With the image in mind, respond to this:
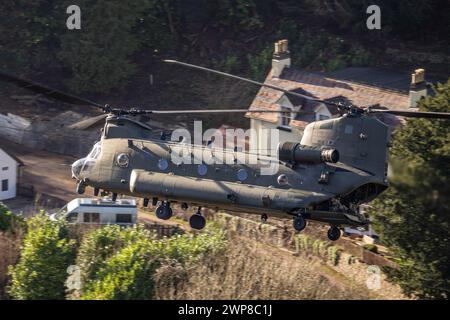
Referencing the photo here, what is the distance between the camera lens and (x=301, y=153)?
1107 inches

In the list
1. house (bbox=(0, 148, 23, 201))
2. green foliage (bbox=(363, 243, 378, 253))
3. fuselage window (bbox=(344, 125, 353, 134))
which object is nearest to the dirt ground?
house (bbox=(0, 148, 23, 201))

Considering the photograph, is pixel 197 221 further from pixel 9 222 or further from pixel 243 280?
pixel 9 222

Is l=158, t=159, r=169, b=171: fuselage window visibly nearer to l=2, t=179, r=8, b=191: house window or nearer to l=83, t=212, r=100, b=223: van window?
l=83, t=212, r=100, b=223: van window

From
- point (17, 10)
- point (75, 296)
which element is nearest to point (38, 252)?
point (75, 296)

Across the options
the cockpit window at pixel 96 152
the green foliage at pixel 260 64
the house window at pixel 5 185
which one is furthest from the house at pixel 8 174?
the cockpit window at pixel 96 152

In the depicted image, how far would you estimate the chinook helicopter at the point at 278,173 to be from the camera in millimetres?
27750

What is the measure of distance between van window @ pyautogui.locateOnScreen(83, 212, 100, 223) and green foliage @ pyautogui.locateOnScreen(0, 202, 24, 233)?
161 inches

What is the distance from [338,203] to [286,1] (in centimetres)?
5523

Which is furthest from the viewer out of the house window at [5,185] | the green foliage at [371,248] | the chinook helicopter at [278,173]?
the house window at [5,185]

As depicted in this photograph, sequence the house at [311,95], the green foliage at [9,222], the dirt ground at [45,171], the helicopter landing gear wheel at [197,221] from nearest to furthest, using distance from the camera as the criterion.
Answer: the helicopter landing gear wheel at [197,221] → the green foliage at [9,222] → the house at [311,95] → the dirt ground at [45,171]

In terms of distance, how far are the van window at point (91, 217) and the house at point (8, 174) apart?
1152cm

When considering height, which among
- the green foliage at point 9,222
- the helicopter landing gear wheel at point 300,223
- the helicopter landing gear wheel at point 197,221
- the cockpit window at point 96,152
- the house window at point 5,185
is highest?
the cockpit window at point 96,152

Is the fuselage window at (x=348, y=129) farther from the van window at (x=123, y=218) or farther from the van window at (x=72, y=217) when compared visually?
the van window at (x=72, y=217)

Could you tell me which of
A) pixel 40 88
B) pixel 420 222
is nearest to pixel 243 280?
pixel 420 222
